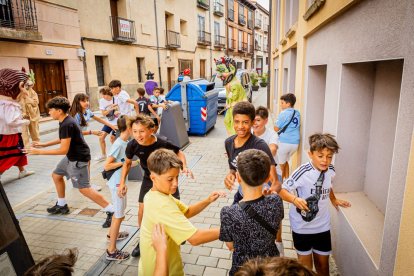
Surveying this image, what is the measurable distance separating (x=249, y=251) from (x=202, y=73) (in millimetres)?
30340

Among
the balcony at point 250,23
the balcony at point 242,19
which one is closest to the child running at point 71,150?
the balcony at point 242,19

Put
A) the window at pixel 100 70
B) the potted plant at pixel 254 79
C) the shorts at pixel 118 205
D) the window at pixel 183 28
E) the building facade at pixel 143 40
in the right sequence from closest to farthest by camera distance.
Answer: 1. the shorts at pixel 118 205
2. the building facade at pixel 143 40
3. the window at pixel 100 70
4. the potted plant at pixel 254 79
5. the window at pixel 183 28

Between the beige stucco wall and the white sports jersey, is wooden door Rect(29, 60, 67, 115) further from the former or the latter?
the white sports jersey

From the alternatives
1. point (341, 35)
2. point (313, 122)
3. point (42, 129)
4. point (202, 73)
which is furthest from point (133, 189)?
point (202, 73)

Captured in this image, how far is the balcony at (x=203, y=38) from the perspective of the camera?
1137 inches

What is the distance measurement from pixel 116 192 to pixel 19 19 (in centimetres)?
1108

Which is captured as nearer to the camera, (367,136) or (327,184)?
(327,184)

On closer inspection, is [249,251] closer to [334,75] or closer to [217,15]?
[334,75]

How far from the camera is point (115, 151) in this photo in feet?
12.2

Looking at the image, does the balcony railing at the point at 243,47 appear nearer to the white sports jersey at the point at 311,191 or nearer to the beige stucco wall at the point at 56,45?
the beige stucco wall at the point at 56,45

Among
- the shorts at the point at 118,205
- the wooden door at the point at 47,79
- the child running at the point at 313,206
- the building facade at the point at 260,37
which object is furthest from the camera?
the building facade at the point at 260,37

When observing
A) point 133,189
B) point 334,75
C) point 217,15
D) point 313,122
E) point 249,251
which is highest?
point 217,15

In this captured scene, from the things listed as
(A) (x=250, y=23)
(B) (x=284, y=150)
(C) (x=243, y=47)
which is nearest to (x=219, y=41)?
(C) (x=243, y=47)

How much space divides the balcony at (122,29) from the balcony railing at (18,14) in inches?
213
